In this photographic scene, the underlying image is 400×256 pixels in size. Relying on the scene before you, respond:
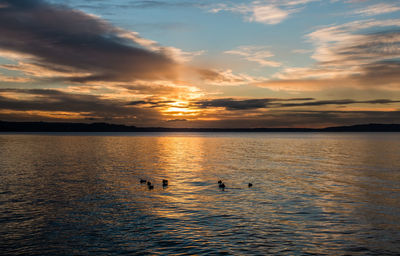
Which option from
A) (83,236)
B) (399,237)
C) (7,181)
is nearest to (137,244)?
(83,236)

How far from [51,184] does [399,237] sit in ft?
114

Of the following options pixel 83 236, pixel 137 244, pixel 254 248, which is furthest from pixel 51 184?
pixel 254 248

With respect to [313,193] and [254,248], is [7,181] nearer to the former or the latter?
[254,248]

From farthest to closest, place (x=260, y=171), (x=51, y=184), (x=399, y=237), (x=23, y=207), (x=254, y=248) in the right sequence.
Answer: (x=260, y=171) → (x=51, y=184) → (x=23, y=207) → (x=399, y=237) → (x=254, y=248)

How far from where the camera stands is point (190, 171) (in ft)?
163

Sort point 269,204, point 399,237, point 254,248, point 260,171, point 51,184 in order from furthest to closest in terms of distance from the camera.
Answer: point 260,171 < point 51,184 < point 269,204 < point 399,237 < point 254,248

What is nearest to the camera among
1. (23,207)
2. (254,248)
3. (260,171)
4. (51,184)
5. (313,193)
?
(254,248)

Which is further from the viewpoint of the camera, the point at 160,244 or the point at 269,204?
the point at 269,204

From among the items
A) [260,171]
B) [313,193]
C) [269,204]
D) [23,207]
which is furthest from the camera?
[260,171]

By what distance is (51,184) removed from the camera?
36.2 meters

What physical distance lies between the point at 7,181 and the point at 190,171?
2547 centimetres

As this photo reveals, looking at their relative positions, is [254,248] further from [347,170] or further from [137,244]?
[347,170]

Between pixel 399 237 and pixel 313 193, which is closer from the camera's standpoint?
pixel 399 237

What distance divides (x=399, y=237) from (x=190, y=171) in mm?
33929
